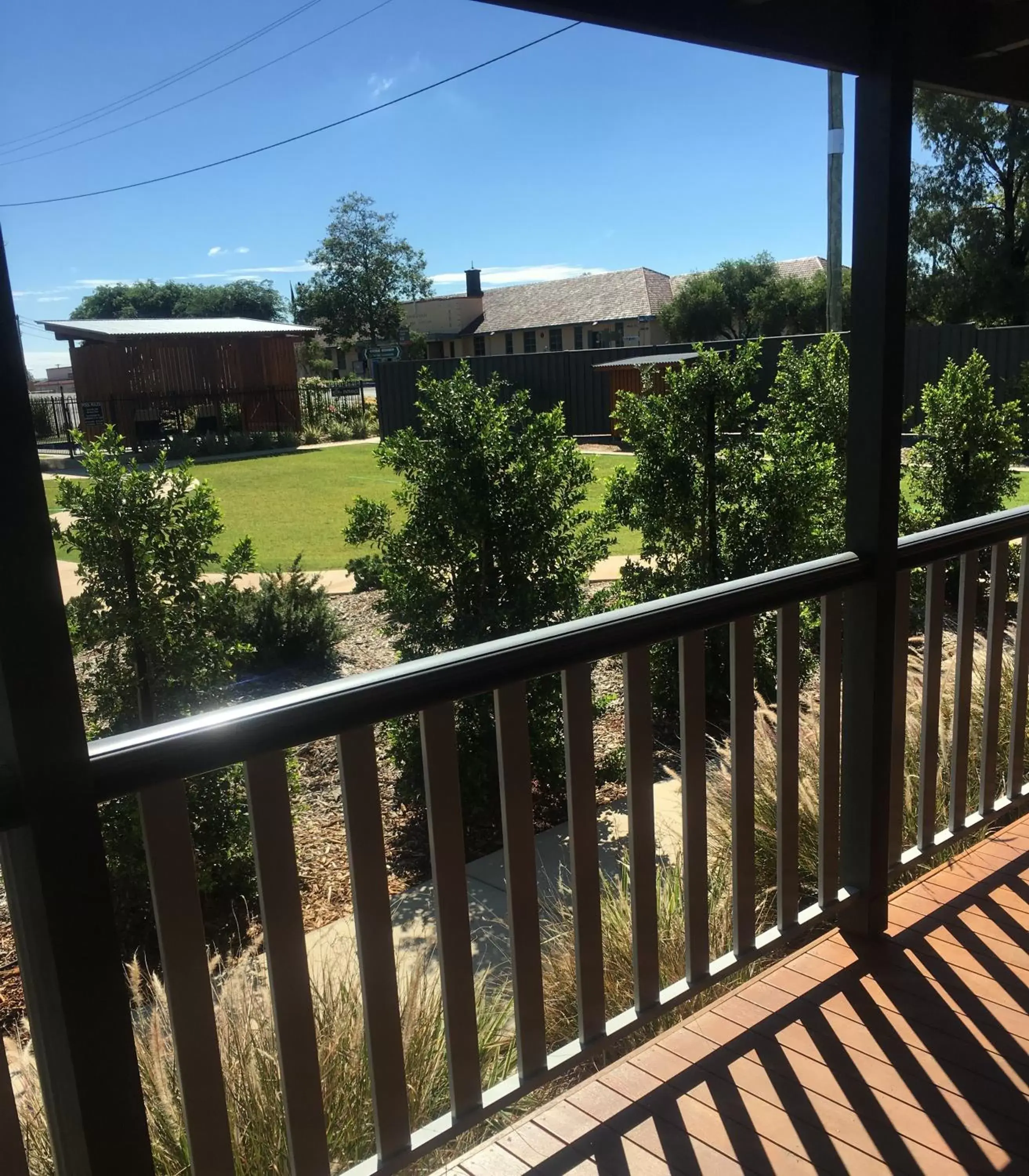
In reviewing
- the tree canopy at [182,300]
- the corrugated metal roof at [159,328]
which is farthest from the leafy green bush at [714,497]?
the tree canopy at [182,300]

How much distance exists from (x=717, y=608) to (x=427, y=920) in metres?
2.10

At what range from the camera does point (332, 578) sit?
29.0 ft

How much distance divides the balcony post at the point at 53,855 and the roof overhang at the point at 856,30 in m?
0.97

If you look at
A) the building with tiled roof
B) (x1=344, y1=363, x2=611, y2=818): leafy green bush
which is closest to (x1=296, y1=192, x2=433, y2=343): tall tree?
the building with tiled roof

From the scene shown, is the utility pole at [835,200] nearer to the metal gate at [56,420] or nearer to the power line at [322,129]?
the power line at [322,129]

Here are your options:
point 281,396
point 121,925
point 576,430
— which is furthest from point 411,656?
point 281,396

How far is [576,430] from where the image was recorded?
18422mm

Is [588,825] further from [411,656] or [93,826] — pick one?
[411,656]

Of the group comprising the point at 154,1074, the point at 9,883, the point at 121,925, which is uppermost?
the point at 9,883

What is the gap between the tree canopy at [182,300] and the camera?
54938 mm

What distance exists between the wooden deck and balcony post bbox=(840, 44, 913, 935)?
0.69 feet

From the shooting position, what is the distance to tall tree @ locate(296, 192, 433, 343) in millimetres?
41969

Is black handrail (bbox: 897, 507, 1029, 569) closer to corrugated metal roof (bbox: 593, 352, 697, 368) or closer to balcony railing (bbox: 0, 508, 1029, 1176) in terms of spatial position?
balcony railing (bbox: 0, 508, 1029, 1176)

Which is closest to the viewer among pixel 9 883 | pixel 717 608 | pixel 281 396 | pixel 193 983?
pixel 9 883
